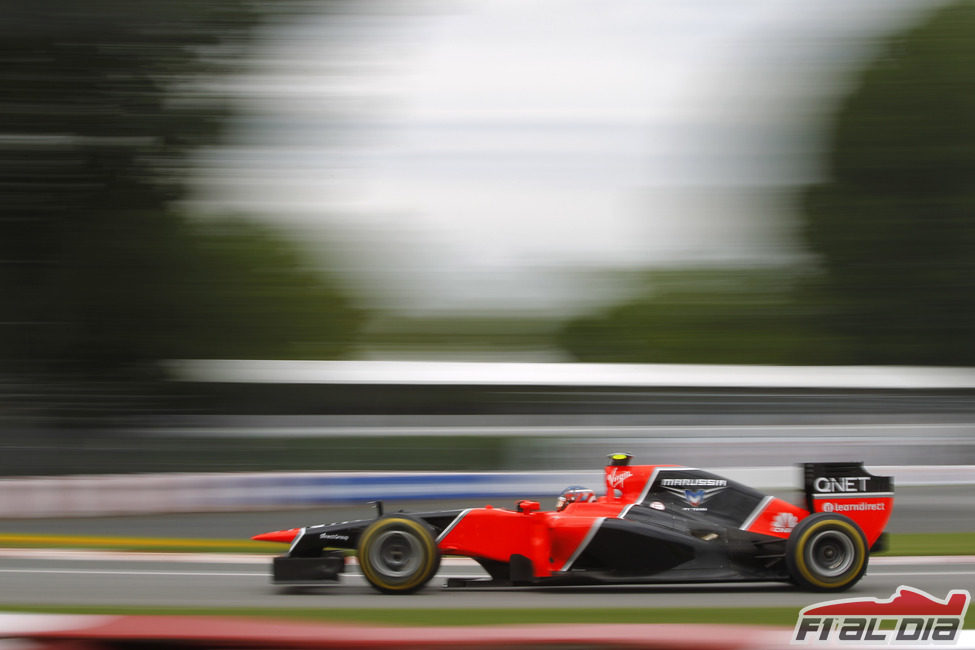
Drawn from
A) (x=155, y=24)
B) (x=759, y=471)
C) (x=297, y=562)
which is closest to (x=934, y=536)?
(x=759, y=471)

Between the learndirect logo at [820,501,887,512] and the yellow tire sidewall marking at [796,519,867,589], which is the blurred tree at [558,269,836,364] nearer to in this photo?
the learndirect logo at [820,501,887,512]

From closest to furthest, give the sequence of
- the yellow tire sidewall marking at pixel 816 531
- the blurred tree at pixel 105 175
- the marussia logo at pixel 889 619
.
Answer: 1. the marussia logo at pixel 889 619
2. the yellow tire sidewall marking at pixel 816 531
3. the blurred tree at pixel 105 175

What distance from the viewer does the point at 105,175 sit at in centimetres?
1758

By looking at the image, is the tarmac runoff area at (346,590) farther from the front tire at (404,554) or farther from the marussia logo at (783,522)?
the marussia logo at (783,522)

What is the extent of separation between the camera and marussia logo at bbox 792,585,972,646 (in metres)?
5.11

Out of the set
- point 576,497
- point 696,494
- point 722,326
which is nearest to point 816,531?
point 696,494

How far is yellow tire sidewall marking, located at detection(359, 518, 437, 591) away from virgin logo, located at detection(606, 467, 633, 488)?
1.35m

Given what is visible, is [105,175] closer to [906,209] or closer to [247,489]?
[247,489]

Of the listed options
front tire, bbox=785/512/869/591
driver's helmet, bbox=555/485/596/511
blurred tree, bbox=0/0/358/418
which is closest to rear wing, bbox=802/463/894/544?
front tire, bbox=785/512/869/591

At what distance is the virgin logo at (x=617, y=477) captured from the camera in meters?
7.47

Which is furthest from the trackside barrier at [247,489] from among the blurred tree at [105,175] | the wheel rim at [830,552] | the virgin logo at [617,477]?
the wheel rim at [830,552]

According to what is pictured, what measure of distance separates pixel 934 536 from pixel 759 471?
15.0 ft

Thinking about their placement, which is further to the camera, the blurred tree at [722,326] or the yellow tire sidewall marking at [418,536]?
the blurred tree at [722,326]

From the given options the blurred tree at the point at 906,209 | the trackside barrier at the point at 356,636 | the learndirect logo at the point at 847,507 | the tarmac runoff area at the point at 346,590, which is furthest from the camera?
the blurred tree at the point at 906,209
